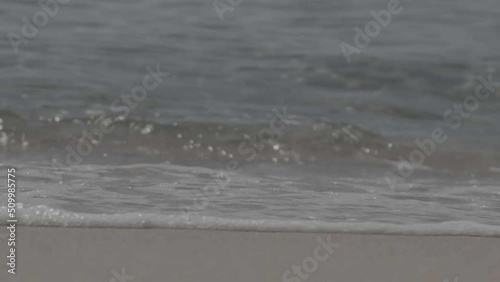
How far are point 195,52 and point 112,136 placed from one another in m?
1.74

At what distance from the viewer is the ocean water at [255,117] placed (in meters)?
3.71

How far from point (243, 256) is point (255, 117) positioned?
221 cm

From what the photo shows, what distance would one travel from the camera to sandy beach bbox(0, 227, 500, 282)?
2.99 m

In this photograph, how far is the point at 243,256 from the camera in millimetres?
3127

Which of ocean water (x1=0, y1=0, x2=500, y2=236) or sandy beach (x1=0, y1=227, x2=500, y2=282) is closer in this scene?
sandy beach (x1=0, y1=227, x2=500, y2=282)

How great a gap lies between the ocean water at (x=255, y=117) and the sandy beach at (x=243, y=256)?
0.30 ft

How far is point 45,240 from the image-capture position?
318 centimetres

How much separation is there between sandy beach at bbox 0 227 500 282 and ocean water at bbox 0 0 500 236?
3.5 inches

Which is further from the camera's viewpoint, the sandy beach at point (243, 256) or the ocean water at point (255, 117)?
the ocean water at point (255, 117)

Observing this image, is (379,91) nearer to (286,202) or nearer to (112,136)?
(112,136)

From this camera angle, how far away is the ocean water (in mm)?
3705

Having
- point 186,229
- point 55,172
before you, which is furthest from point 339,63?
point 186,229

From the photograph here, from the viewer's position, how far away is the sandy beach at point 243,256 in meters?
2.99

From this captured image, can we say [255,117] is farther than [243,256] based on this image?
Yes
